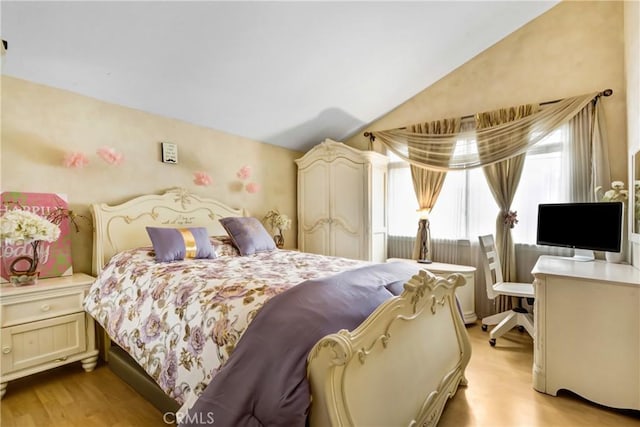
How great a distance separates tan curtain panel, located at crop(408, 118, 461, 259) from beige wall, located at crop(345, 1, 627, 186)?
147 mm

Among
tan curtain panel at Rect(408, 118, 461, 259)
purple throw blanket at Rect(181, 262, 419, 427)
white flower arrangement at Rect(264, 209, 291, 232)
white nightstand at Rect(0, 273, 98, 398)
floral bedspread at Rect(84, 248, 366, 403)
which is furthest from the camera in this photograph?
white flower arrangement at Rect(264, 209, 291, 232)

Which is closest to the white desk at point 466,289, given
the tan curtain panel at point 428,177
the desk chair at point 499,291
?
the desk chair at point 499,291

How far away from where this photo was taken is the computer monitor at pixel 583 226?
223cm

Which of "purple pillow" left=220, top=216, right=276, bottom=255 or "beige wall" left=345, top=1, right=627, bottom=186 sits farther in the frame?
"purple pillow" left=220, top=216, right=276, bottom=255

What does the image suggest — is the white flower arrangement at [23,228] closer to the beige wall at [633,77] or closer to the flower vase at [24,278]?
the flower vase at [24,278]

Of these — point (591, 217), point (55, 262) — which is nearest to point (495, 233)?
point (591, 217)

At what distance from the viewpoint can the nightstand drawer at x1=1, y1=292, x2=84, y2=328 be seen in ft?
6.24

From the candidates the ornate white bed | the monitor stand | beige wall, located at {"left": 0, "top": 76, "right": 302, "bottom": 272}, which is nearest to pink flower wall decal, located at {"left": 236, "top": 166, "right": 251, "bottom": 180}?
beige wall, located at {"left": 0, "top": 76, "right": 302, "bottom": 272}

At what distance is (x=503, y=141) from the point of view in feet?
10.1

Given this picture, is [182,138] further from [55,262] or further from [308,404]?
[308,404]

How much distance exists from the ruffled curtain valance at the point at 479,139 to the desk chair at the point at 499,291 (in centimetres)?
92

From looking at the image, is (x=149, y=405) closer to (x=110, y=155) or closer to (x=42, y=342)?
(x=42, y=342)

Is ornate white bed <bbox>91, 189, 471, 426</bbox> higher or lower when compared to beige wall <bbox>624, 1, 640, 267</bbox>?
lower

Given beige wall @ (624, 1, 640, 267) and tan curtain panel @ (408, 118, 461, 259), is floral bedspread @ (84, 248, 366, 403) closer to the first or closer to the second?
tan curtain panel @ (408, 118, 461, 259)
